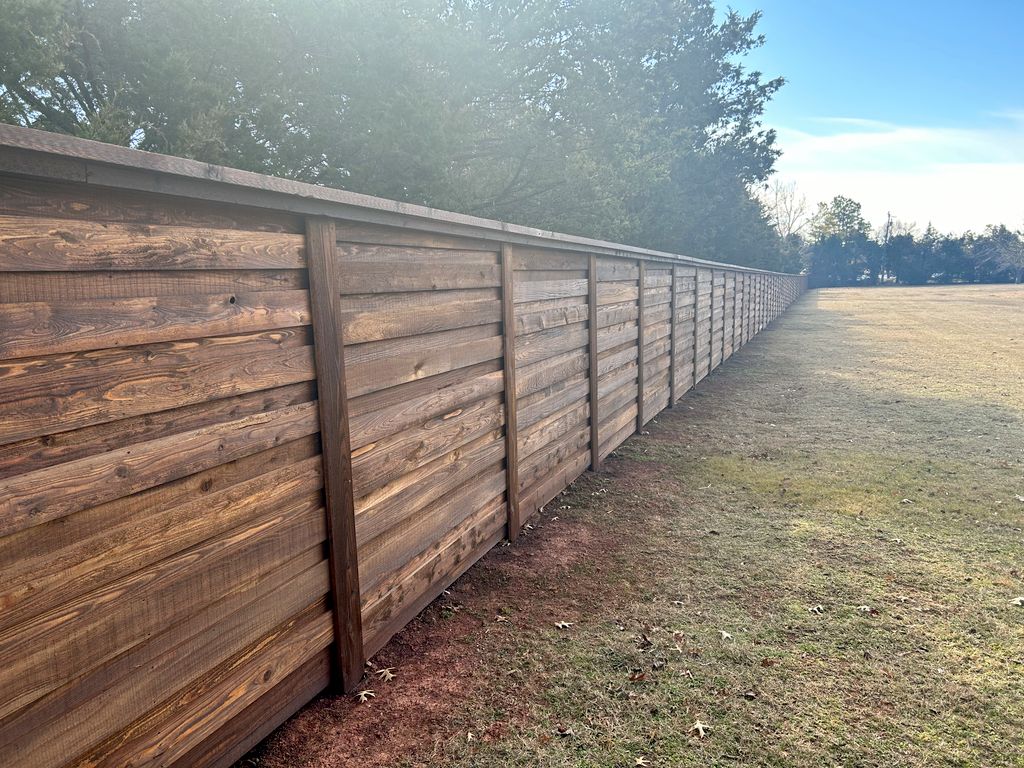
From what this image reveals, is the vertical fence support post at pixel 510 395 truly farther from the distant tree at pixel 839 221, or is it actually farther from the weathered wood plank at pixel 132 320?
the distant tree at pixel 839 221

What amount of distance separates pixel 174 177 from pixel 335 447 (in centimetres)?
130

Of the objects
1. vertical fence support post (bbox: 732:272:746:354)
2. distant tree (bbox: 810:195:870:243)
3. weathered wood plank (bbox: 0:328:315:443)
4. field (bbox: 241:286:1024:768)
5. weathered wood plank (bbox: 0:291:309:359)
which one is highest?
distant tree (bbox: 810:195:870:243)

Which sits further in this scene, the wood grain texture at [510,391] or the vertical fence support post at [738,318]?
the vertical fence support post at [738,318]

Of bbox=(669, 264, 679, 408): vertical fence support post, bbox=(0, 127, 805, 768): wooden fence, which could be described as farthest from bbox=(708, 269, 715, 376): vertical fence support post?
bbox=(0, 127, 805, 768): wooden fence

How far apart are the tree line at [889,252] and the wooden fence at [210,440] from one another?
82.2 m

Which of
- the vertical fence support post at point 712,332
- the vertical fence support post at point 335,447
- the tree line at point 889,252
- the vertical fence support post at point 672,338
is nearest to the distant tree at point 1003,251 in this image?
the tree line at point 889,252

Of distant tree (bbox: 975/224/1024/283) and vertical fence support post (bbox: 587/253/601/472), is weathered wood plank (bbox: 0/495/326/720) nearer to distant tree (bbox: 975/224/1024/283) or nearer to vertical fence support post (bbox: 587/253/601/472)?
vertical fence support post (bbox: 587/253/601/472)

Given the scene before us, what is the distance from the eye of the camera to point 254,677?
8.62ft

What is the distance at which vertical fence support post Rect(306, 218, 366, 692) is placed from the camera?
2805mm

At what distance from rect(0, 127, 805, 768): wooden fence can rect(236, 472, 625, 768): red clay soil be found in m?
0.12

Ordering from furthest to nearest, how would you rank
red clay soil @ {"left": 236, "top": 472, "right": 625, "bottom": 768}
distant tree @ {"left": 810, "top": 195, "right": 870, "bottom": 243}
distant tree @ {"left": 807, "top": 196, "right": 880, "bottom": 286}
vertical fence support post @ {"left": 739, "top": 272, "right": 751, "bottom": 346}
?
distant tree @ {"left": 810, "top": 195, "right": 870, "bottom": 243} < distant tree @ {"left": 807, "top": 196, "right": 880, "bottom": 286} < vertical fence support post @ {"left": 739, "top": 272, "right": 751, "bottom": 346} < red clay soil @ {"left": 236, "top": 472, "right": 625, "bottom": 768}

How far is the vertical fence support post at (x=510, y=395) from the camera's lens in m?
4.68

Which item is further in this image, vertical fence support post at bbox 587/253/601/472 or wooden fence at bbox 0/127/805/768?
vertical fence support post at bbox 587/253/601/472

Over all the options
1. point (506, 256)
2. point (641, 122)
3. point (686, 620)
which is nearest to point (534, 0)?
point (641, 122)
